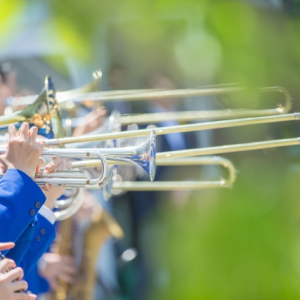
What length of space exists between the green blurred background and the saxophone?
522 millimetres

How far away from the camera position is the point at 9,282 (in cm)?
179

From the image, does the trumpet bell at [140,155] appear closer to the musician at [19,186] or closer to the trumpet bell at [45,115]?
the musician at [19,186]

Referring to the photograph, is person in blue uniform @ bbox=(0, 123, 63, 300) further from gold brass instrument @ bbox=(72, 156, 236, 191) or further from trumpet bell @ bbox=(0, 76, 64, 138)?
gold brass instrument @ bbox=(72, 156, 236, 191)

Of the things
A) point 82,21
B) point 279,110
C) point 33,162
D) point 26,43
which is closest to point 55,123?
point 33,162

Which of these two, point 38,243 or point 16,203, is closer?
point 16,203

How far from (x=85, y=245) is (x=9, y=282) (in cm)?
232

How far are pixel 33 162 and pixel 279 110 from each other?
1649mm

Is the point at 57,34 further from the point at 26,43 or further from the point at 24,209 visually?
the point at 24,209

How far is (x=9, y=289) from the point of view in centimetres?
179

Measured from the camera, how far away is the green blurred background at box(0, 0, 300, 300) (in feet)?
14.5

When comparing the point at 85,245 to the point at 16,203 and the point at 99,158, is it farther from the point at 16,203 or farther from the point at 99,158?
the point at 16,203

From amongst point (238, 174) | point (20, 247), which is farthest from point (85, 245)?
point (20, 247)

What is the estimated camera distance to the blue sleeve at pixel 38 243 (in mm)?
2377

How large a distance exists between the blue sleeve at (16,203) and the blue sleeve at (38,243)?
0.40 metres
